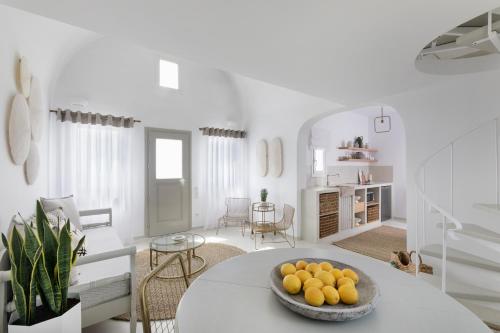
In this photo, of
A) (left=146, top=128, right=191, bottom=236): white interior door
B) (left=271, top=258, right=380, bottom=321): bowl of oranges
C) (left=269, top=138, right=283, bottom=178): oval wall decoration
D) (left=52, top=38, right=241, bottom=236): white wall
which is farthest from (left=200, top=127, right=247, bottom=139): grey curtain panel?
(left=271, top=258, right=380, bottom=321): bowl of oranges

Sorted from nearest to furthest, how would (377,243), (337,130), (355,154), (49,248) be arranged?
(49,248)
(377,243)
(337,130)
(355,154)

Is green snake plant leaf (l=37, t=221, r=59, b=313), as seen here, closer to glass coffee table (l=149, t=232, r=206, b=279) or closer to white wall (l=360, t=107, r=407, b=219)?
glass coffee table (l=149, t=232, r=206, b=279)

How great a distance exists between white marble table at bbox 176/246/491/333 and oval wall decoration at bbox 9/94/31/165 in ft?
6.31

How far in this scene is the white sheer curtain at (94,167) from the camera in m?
3.48

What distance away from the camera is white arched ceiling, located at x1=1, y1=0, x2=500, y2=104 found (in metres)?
1.34

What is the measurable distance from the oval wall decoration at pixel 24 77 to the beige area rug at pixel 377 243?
173 inches

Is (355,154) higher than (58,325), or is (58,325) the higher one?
(355,154)

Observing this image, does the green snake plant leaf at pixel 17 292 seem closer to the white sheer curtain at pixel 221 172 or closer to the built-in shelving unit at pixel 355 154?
the white sheer curtain at pixel 221 172

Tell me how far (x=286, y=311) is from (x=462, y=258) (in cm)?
214

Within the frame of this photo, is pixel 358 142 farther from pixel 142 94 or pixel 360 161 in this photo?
pixel 142 94

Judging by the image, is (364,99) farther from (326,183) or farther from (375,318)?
(375,318)

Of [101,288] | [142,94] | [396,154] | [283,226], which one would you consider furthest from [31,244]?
[396,154]

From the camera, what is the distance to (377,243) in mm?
4152

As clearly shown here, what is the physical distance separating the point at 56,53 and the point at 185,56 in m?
2.08
